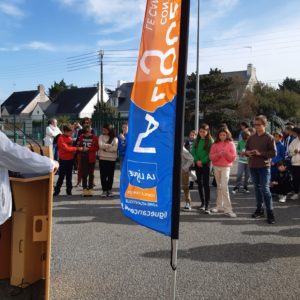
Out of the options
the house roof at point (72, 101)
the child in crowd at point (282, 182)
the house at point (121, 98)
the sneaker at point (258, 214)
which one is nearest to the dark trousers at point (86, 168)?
the sneaker at point (258, 214)

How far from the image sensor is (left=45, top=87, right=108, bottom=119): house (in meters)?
65.2

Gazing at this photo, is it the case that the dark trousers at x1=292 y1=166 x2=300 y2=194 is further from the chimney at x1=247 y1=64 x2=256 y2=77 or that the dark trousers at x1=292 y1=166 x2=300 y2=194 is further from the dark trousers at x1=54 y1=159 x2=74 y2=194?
the chimney at x1=247 y1=64 x2=256 y2=77

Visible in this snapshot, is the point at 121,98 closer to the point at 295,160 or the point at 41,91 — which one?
the point at 41,91

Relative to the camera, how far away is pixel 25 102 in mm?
77312

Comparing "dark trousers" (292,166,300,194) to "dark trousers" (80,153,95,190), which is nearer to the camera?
"dark trousers" (292,166,300,194)

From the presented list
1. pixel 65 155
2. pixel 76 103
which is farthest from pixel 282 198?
pixel 76 103

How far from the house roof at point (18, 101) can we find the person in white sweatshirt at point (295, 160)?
237ft

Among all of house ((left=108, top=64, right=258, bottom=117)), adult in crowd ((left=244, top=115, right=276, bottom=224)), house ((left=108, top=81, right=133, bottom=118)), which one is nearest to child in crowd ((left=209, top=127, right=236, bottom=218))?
adult in crowd ((left=244, top=115, right=276, bottom=224))

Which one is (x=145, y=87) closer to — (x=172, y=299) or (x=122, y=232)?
(x=172, y=299)

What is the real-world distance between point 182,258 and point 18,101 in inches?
3130

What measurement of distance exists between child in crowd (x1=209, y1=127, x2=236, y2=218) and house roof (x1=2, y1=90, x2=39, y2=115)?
239 feet

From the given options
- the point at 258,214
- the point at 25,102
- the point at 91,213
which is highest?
the point at 25,102

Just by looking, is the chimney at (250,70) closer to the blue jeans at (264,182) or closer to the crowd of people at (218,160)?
the crowd of people at (218,160)

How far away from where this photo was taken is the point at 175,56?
3.34 metres
